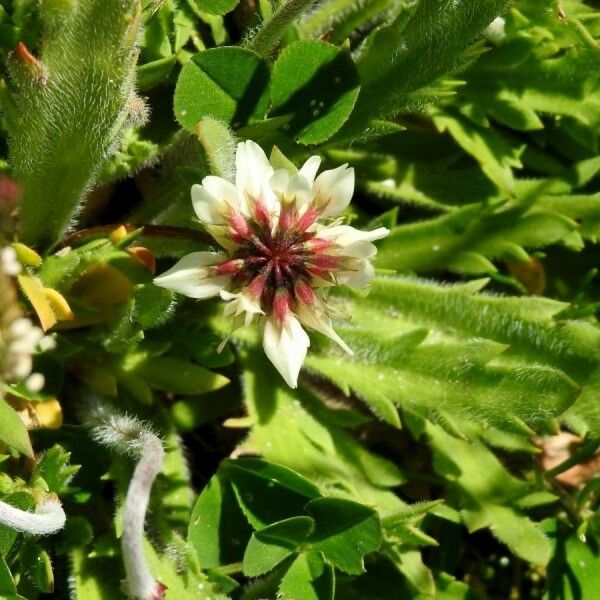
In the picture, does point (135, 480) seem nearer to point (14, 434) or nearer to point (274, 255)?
point (14, 434)

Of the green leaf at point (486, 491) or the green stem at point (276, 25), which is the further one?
the green leaf at point (486, 491)

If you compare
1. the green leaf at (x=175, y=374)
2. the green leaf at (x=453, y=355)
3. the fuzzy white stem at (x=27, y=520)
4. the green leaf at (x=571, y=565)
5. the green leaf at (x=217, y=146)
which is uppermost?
the green leaf at (x=217, y=146)

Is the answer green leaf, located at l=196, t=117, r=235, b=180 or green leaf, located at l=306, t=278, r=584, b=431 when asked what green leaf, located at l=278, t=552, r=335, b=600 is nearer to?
green leaf, located at l=306, t=278, r=584, b=431

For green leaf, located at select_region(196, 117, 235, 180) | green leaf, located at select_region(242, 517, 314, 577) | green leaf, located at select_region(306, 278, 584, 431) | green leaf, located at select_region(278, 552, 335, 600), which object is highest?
green leaf, located at select_region(196, 117, 235, 180)

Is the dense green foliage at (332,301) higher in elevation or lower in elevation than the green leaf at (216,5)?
lower

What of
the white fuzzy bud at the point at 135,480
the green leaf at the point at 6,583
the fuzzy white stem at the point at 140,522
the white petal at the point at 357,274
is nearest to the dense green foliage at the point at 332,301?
the green leaf at the point at 6,583

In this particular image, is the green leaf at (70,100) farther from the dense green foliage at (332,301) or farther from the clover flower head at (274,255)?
the clover flower head at (274,255)

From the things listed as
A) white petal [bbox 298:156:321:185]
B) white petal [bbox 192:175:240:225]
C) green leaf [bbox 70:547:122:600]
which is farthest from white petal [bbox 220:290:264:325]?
green leaf [bbox 70:547:122:600]
